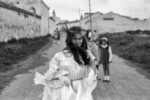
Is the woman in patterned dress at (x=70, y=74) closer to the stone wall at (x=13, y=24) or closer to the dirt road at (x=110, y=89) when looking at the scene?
the dirt road at (x=110, y=89)

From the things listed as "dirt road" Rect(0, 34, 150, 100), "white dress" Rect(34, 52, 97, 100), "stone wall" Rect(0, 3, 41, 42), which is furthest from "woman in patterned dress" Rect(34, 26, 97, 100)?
"stone wall" Rect(0, 3, 41, 42)

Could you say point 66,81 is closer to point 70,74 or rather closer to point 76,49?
point 70,74

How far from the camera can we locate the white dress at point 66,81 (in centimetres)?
405

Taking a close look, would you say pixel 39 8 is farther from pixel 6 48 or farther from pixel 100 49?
pixel 100 49

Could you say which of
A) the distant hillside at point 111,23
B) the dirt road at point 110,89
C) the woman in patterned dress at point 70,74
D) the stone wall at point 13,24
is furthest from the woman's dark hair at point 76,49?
the distant hillside at point 111,23

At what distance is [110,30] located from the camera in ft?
195

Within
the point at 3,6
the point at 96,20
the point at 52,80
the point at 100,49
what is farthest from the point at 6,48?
the point at 96,20

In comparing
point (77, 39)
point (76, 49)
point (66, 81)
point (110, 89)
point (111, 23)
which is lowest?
point (110, 89)

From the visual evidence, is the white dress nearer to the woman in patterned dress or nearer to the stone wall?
the woman in patterned dress

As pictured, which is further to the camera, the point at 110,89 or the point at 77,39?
the point at 110,89

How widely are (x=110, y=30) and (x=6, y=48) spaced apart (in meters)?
42.5

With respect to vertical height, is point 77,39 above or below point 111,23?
below

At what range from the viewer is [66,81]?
4.04 meters

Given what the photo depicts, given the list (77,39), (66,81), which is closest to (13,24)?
(77,39)
